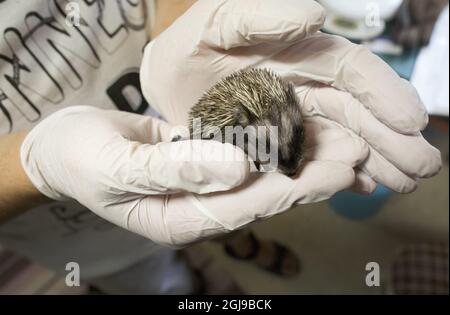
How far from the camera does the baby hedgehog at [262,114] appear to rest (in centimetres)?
71

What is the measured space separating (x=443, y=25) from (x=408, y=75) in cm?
18

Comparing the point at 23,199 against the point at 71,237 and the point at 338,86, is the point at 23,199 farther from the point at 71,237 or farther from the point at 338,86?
the point at 338,86

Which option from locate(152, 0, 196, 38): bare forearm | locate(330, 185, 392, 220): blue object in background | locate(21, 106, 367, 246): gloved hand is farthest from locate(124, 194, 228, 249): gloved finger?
locate(330, 185, 392, 220): blue object in background

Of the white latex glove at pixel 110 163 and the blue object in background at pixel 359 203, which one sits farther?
the blue object in background at pixel 359 203

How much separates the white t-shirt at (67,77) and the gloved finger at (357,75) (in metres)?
0.32

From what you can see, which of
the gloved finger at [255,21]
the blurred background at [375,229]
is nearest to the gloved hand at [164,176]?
the gloved finger at [255,21]

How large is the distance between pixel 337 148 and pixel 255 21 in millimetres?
269

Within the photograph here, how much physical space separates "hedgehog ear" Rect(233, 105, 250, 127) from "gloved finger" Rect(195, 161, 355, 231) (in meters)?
0.11

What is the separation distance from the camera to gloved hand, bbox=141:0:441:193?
686 mm

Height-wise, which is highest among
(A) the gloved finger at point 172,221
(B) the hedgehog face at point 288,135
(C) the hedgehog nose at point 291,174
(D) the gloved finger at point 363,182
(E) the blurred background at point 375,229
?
(B) the hedgehog face at point 288,135

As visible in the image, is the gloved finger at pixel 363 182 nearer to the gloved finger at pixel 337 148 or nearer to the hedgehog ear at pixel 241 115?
the gloved finger at pixel 337 148

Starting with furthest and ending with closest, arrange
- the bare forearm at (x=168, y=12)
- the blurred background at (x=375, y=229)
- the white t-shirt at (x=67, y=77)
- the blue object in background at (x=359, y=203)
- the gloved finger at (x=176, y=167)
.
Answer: the blue object in background at (x=359, y=203) → the blurred background at (x=375, y=229) → the bare forearm at (x=168, y=12) → the white t-shirt at (x=67, y=77) → the gloved finger at (x=176, y=167)

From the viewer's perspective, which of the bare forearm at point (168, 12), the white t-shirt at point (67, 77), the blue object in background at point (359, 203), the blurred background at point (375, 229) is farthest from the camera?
the blue object in background at point (359, 203)

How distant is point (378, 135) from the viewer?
74 centimetres
